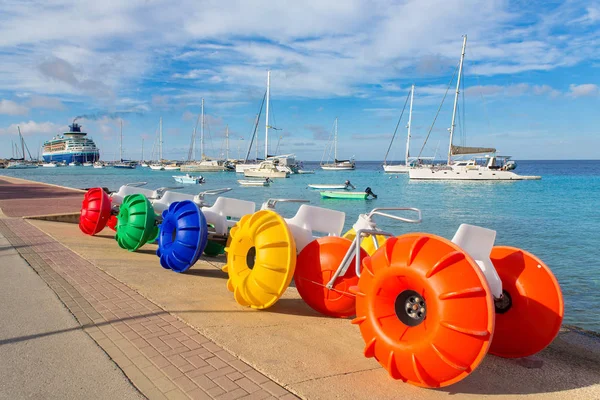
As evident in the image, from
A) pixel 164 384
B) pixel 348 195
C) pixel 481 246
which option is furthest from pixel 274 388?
pixel 348 195

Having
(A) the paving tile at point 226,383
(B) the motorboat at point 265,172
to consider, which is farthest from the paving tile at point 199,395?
(B) the motorboat at point 265,172

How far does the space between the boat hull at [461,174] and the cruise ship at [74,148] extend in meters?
110

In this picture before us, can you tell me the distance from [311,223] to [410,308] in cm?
242

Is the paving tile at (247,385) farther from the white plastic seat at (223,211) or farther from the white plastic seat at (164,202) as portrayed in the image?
the white plastic seat at (164,202)

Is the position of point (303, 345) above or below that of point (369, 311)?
below

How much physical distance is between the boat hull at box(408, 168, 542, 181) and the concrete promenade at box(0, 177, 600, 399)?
61.6 metres

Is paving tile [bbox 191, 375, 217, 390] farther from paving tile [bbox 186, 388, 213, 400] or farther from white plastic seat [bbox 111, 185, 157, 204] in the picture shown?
white plastic seat [bbox 111, 185, 157, 204]

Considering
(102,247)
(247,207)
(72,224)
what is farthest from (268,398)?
(72,224)

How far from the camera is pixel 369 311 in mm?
4082

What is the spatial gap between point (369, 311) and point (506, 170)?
229ft

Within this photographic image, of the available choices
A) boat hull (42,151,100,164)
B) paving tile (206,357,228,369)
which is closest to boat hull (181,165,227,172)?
boat hull (42,151,100,164)

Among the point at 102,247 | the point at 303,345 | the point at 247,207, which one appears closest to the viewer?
the point at 303,345

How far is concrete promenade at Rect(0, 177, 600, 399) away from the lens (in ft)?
12.2

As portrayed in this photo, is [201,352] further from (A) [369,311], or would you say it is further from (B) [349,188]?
(B) [349,188]
